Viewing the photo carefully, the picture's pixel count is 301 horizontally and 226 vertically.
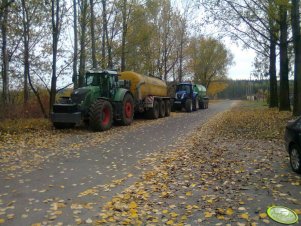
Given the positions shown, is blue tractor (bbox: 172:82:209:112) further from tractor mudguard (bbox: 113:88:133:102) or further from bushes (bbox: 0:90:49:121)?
tractor mudguard (bbox: 113:88:133:102)

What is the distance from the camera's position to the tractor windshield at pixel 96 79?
60.3 ft

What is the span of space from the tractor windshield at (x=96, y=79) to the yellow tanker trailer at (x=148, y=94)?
318 cm

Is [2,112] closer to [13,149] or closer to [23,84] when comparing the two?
[23,84]

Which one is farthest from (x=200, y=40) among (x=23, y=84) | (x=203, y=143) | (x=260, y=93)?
(x=203, y=143)

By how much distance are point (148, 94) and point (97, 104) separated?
7.32 meters

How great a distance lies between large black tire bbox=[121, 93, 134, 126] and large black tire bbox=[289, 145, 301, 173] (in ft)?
37.6

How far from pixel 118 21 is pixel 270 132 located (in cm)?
1938

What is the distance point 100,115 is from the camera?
1641 cm

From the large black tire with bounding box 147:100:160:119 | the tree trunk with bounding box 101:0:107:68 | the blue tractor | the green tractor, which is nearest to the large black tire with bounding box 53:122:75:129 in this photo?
the green tractor

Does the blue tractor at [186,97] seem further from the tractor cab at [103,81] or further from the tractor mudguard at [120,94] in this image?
the tractor cab at [103,81]

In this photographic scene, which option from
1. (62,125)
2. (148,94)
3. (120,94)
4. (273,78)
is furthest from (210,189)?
(273,78)

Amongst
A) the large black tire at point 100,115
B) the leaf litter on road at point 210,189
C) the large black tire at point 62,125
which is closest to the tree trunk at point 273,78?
the large black tire at point 100,115

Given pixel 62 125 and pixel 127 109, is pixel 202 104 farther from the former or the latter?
pixel 62 125

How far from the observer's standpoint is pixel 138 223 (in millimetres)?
5582
